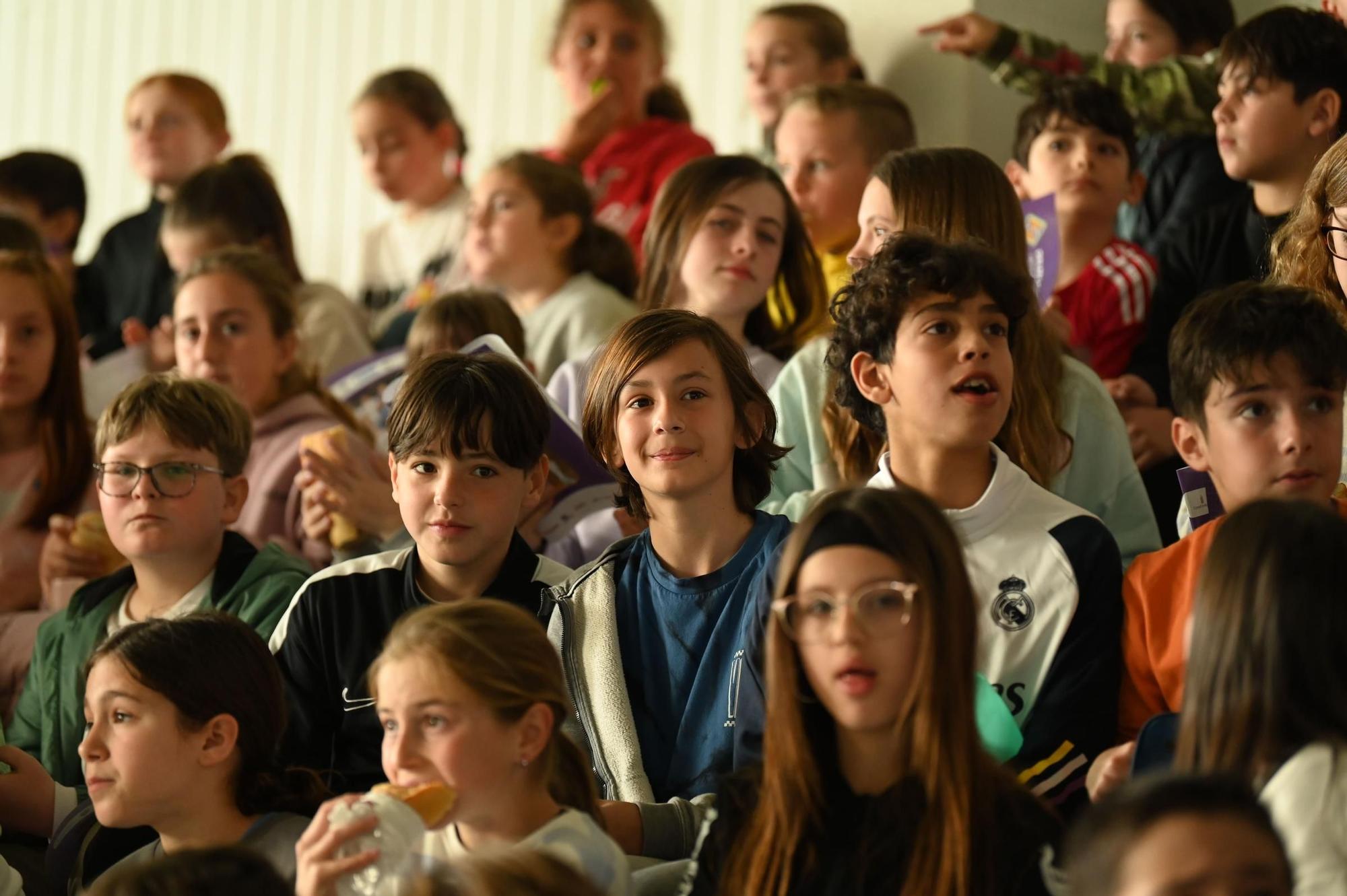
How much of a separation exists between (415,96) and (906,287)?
2.72 m

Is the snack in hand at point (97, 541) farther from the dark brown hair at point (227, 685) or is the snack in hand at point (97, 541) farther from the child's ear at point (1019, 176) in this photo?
the child's ear at point (1019, 176)

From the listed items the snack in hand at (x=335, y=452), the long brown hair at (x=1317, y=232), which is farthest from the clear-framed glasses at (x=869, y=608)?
the snack in hand at (x=335, y=452)

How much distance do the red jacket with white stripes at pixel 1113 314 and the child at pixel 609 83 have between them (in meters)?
1.43

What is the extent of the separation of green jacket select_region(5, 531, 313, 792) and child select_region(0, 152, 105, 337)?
203cm

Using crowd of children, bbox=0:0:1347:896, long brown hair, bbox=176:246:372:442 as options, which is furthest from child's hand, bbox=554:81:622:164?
long brown hair, bbox=176:246:372:442

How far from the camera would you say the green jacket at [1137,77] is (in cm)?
363

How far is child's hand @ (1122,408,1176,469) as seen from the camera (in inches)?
119

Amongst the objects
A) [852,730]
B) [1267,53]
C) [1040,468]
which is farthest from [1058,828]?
[1267,53]

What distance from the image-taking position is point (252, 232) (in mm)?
4184

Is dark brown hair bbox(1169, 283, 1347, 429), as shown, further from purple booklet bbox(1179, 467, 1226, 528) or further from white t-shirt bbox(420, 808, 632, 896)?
white t-shirt bbox(420, 808, 632, 896)

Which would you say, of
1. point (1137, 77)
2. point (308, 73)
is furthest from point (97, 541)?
point (308, 73)

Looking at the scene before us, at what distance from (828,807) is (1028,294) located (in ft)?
3.05

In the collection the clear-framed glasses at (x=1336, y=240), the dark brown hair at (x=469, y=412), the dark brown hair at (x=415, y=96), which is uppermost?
the dark brown hair at (x=415, y=96)

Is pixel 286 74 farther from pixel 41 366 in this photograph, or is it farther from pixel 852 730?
pixel 852 730
